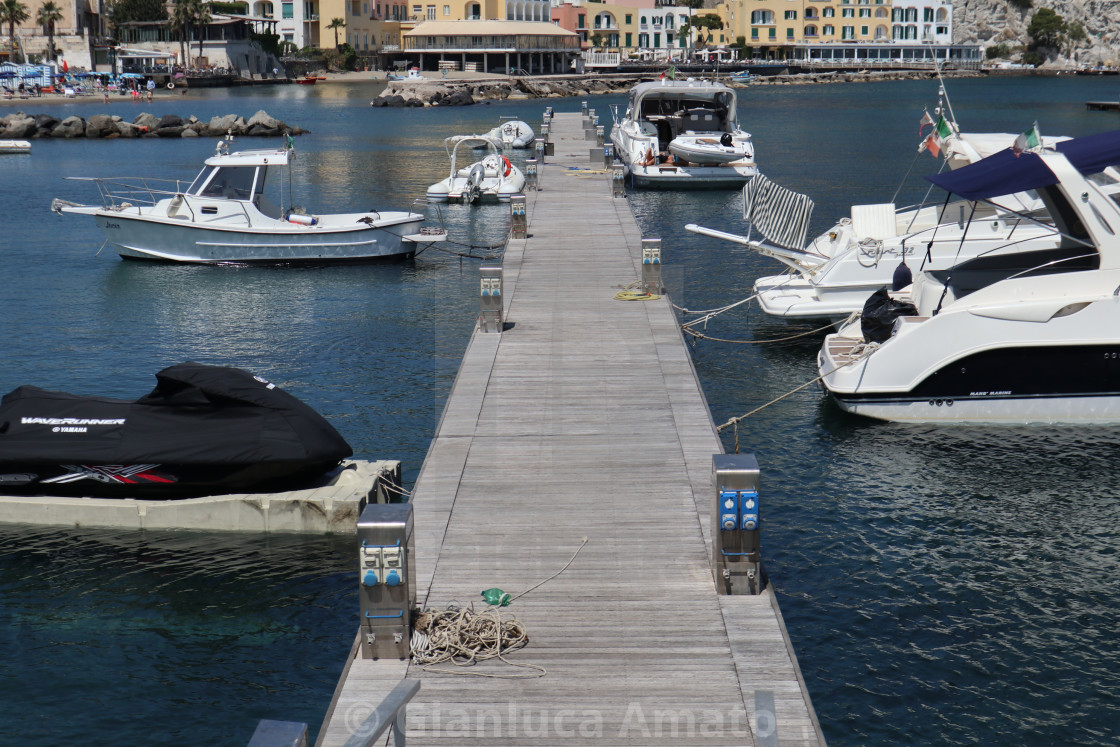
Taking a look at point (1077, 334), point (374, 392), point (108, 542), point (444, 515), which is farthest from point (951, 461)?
point (108, 542)

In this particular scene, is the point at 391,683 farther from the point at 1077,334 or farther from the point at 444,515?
the point at 1077,334

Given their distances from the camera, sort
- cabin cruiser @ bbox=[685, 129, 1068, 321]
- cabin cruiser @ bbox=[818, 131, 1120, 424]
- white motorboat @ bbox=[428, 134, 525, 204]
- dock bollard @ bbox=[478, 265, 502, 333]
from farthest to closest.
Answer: white motorboat @ bbox=[428, 134, 525, 204], cabin cruiser @ bbox=[685, 129, 1068, 321], dock bollard @ bbox=[478, 265, 502, 333], cabin cruiser @ bbox=[818, 131, 1120, 424]

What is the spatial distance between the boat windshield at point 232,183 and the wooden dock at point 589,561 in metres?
11.7

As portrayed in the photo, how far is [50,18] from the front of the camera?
130 metres

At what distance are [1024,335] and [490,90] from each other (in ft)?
373

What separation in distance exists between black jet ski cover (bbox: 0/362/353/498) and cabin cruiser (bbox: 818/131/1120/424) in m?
7.68

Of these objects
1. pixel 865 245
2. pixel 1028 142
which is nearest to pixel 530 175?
pixel 865 245

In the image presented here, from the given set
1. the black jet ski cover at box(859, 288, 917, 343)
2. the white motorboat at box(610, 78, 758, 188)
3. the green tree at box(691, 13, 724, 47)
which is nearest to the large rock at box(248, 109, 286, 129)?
the white motorboat at box(610, 78, 758, 188)

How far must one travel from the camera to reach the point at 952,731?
8.59m

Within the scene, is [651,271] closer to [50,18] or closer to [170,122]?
[170,122]

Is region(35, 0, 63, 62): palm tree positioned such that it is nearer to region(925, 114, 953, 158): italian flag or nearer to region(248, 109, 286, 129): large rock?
region(248, 109, 286, 129): large rock

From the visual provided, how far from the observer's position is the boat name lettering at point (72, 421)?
11906 mm

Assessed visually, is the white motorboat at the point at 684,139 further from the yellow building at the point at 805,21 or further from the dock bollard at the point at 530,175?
the yellow building at the point at 805,21

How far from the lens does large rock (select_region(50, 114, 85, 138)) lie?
70375 mm
